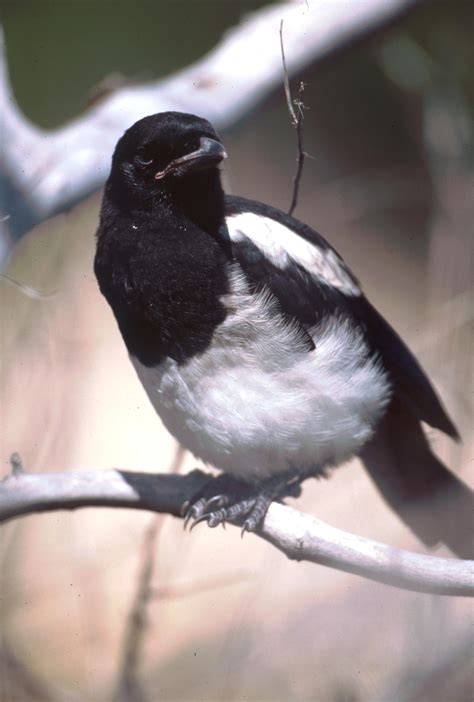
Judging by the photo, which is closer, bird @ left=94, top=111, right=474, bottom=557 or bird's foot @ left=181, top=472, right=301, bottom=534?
bird @ left=94, top=111, right=474, bottom=557

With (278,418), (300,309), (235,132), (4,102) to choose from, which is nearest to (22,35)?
(4,102)

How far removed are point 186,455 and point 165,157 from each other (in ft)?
2.26

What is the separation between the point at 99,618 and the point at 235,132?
3.25 ft

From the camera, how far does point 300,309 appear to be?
5.04 feet

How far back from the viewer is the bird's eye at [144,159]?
1.41 m

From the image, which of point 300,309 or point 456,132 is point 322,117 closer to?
point 456,132

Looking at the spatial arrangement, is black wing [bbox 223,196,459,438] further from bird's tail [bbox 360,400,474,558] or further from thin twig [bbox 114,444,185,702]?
thin twig [bbox 114,444,185,702]

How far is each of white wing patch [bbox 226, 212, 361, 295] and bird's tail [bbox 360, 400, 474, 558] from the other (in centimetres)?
24

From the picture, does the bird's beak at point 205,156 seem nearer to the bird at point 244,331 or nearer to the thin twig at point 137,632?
the bird at point 244,331

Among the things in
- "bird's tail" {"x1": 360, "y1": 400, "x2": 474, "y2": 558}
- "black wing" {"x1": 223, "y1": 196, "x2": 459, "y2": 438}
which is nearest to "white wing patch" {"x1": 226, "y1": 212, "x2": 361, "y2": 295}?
"black wing" {"x1": 223, "y1": 196, "x2": 459, "y2": 438}

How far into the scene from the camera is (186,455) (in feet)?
6.24

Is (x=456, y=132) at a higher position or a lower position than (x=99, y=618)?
higher

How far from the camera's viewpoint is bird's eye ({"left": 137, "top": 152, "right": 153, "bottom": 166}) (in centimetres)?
141

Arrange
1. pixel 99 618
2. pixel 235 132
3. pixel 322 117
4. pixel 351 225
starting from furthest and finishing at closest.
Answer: pixel 322 117 → pixel 351 225 → pixel 235 132 → pixel 99 618
